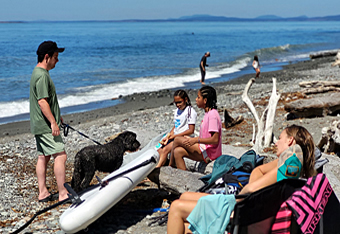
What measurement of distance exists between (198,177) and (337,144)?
9.44 ft

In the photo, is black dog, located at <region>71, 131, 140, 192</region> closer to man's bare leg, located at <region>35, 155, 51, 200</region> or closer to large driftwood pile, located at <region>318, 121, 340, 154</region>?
man's bare leg, located at <region>35, 155, 51, 200</region>

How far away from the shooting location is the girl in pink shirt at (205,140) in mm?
5137

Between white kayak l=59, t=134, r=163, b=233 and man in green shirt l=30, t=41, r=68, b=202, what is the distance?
3.41ft

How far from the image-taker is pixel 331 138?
6.43 m

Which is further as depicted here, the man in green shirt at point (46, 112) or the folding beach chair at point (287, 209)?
the man in green shirt at point (46, 112)

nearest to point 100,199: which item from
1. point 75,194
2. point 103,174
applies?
point 75,194

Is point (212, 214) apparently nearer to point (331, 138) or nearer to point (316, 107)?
point (331, 138)

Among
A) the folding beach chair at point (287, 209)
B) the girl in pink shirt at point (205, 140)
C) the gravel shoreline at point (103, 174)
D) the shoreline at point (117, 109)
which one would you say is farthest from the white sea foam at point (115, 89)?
the folding beach chair at point (287, 209)

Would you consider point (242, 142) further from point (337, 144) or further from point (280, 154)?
point (280, 154)

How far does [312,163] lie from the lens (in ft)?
10.6

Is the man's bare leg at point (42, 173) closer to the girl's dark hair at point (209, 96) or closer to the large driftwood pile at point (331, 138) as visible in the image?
the girl's dark hair at point (209, 96)

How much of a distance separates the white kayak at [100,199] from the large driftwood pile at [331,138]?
326cm

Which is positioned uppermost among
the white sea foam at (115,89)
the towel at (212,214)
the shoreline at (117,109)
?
the towel at (212,214)

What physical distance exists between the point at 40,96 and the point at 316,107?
6.74 metres
